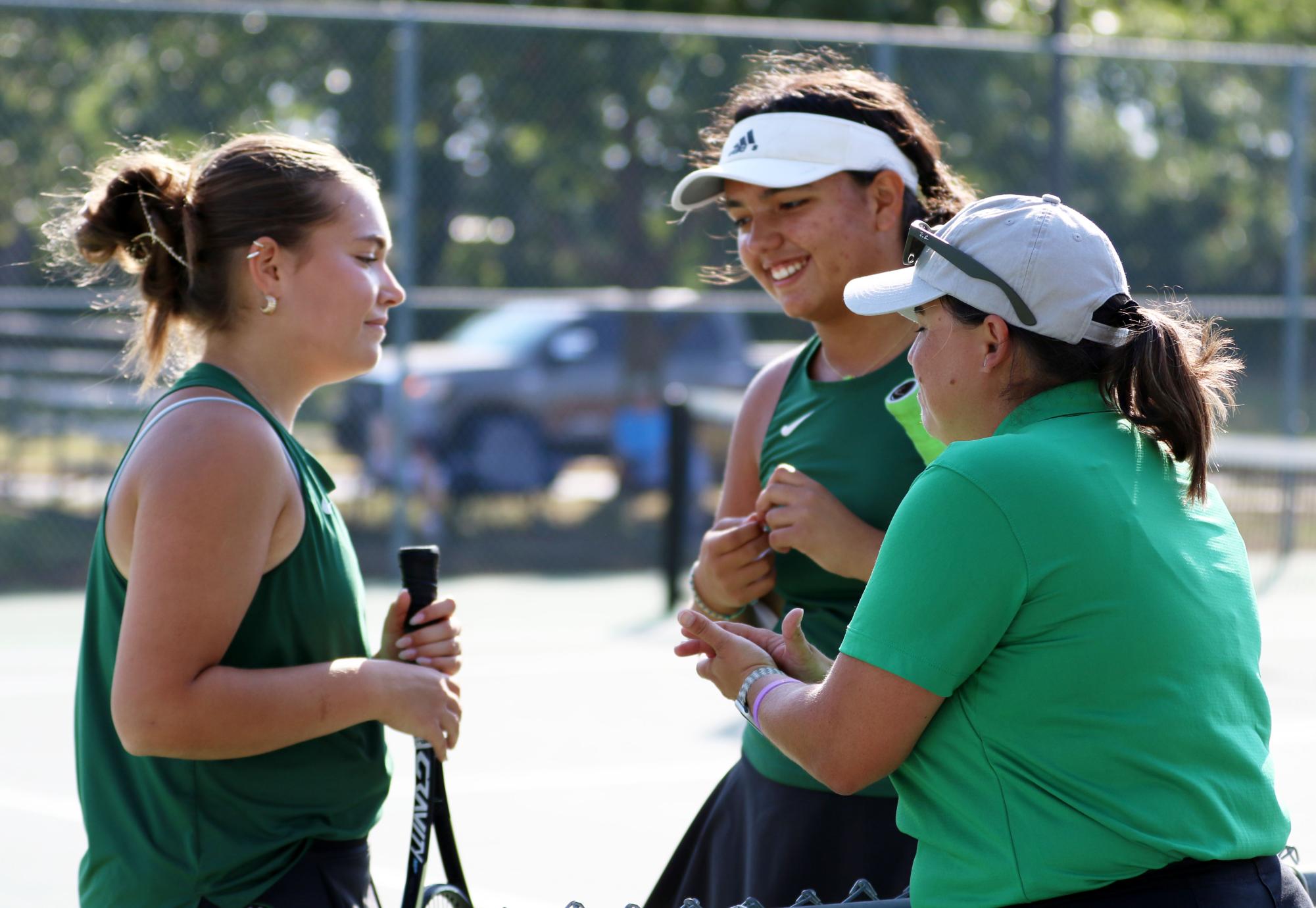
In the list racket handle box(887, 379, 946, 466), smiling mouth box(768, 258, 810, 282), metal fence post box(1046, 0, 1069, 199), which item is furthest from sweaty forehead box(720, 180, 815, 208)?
metal fence post box(1046, 0, 1069, 199)

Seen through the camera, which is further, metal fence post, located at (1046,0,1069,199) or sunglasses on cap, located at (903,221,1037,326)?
metal fence post, located at (1046,0,1069,199)

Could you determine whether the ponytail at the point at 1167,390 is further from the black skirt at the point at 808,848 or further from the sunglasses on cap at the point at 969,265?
the black skirt at the point at 808,848

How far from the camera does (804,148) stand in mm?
2672

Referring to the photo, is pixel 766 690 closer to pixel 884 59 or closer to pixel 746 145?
pixel 746 145

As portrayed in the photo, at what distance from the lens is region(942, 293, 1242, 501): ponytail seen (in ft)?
6.01

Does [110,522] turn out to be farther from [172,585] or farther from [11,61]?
[11,61]

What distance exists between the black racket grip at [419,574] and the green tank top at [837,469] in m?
0.71

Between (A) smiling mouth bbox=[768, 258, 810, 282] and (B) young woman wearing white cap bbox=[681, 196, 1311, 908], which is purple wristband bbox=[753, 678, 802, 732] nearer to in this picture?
(B) young woman wearing white cap bbox=[681, 196, 1311, 908]

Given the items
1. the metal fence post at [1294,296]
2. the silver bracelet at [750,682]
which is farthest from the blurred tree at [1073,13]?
the silver bracelet at [750,682]

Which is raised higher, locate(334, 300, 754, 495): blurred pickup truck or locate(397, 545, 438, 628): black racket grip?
locate(397, 545, 438, 628): black racket grip

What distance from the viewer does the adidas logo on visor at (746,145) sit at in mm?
2725

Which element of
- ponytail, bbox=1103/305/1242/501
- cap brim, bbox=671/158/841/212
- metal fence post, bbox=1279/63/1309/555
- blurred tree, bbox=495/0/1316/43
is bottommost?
metal fence post, bbox=1279/63/1309/555

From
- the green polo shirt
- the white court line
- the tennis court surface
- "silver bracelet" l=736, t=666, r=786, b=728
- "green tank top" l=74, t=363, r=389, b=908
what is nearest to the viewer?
the green polo shirt

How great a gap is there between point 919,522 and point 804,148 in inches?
46.4
